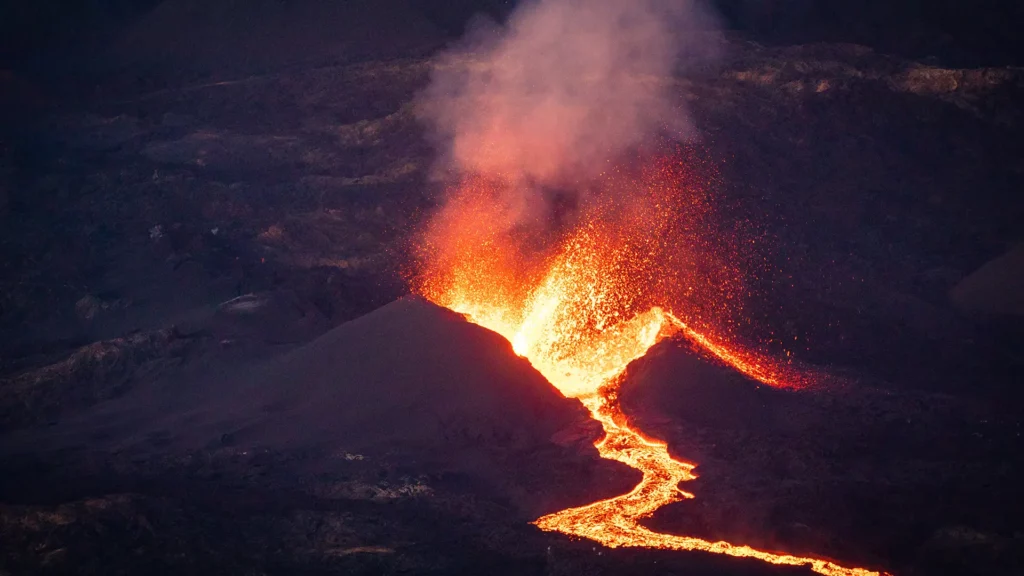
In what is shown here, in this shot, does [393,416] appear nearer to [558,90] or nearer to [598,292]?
[598,292]

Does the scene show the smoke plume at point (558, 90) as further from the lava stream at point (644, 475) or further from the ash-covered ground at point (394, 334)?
the lava stream at point (644, 475)

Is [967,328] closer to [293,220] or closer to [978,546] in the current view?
[978,546]

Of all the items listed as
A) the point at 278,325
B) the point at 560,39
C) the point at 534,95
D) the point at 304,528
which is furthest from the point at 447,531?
the point at 560,39

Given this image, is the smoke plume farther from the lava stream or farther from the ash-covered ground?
the lava stream

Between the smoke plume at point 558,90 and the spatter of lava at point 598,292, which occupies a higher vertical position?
the smoke plume at point 558,90

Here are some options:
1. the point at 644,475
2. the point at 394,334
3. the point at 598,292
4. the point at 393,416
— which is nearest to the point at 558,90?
the point at 598,292

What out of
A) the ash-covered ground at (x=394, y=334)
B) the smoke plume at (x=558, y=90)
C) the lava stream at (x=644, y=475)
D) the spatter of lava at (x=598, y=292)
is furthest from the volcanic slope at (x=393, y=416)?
the smoke plume at (x=558, y=90)
